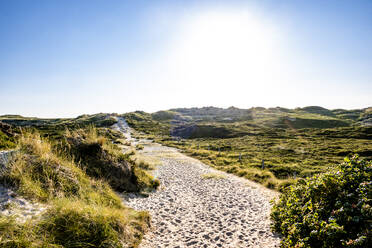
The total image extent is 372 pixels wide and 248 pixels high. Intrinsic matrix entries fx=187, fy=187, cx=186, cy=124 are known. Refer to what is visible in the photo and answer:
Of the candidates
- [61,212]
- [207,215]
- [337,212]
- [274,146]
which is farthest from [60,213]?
[274,146]

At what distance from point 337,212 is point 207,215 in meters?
5.81

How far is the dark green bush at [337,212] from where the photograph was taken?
4785 millimetres

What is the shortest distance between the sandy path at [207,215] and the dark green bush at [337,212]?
1419 millimetres

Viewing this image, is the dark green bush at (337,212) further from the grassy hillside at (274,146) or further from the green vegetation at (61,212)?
the grassy hillside at (274,146)

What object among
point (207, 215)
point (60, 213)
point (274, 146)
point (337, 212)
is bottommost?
point (274, 146)

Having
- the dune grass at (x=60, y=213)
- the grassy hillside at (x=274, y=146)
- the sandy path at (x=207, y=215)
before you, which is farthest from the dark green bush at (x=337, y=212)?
the grassy hillside at (x=274, y=146)

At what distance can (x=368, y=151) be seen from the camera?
3544 centimetres

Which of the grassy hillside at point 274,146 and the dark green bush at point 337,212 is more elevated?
the dark green bush at point 337,212

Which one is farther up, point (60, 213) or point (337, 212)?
point (337, 212)

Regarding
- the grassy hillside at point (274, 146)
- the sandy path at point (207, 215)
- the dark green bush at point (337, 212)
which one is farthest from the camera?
the grassy hillside at point (274, 146)

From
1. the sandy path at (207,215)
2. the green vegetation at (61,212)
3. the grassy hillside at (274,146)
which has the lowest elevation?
the grassy hillside at (274,146)

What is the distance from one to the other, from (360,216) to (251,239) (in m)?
3.82

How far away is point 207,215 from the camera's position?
9.66 meters

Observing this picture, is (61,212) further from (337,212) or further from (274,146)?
(274,146)
